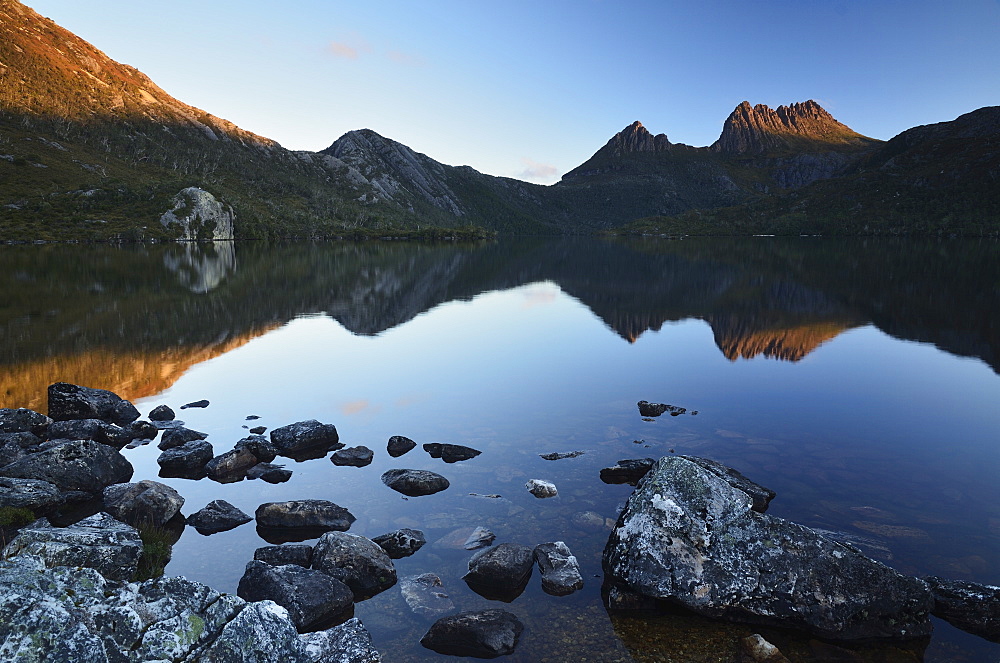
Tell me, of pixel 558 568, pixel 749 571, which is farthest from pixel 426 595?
pixel 749 571

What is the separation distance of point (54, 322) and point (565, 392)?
133ft

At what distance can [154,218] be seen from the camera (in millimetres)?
199125

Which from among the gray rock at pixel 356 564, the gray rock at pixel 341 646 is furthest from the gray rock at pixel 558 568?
the gray rock at pixel 341 646

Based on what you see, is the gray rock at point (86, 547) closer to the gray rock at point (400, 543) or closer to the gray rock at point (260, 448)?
the gray rock at point (400, 543)

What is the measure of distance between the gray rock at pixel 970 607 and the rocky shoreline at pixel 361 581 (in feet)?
0.08

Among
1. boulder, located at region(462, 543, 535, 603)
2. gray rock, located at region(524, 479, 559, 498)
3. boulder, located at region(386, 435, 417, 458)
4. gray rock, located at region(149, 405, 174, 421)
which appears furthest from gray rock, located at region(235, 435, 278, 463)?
boulder, located at region(462, 543, 535, 603)

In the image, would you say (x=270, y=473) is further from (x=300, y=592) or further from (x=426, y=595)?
(x=426, y=595)

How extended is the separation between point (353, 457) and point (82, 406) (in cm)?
1244

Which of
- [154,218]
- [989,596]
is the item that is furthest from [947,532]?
[154,218]

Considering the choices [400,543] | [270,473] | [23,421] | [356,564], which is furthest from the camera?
[23,421]

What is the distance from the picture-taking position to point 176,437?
19.2 metres

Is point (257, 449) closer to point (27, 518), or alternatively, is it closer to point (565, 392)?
point (27, 518)

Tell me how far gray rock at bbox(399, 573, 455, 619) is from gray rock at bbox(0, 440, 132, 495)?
10.7 meters

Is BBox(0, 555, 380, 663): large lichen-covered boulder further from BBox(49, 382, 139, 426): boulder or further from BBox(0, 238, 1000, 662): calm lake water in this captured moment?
BBox(49, 382, 139, 426): boulder
